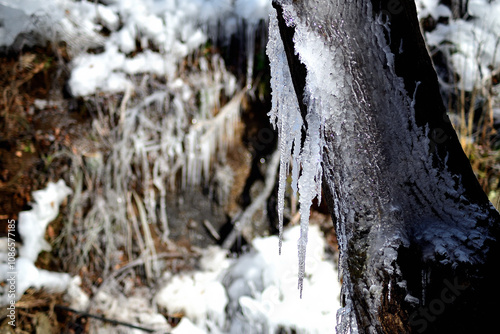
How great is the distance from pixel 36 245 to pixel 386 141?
9.41ft

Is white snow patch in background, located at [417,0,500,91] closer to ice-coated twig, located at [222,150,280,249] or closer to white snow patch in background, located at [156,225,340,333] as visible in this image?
ice-coated twig, located at [222,150,280,249]

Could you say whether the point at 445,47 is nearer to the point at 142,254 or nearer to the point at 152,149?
the point at 152,149

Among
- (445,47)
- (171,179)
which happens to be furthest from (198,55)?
(445,47)

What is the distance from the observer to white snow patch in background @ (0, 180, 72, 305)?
2.51 metres

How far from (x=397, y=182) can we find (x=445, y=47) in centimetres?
282

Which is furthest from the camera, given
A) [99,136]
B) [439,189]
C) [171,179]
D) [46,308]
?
[171,179]

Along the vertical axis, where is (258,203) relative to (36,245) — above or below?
above

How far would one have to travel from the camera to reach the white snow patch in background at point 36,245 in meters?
2.51

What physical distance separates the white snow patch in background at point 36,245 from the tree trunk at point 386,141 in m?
2.58

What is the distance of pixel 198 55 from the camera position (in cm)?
333

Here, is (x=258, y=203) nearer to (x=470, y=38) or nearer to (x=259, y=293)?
(x=259, y=293)

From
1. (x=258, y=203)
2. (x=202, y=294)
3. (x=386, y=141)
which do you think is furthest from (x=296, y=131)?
(x=258, y=203)

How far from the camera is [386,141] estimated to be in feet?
2.99

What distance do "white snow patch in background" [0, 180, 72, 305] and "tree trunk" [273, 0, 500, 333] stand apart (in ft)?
8.47
